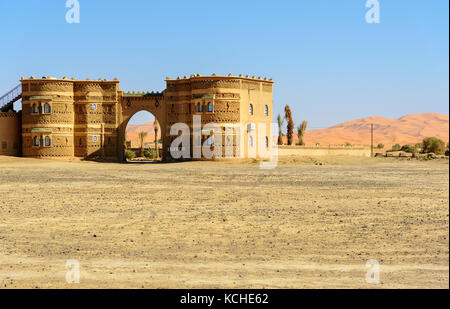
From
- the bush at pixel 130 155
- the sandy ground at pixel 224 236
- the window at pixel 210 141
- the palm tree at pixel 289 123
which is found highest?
the palm tree at pixel 289 123

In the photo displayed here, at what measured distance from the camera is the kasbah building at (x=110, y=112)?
43.6m

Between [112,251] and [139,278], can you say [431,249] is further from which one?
[112,251]

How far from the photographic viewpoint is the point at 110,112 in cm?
4584

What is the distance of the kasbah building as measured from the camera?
1715 inches

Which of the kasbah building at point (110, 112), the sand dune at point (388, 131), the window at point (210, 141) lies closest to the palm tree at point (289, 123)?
the kasbah building at point (110, 112)

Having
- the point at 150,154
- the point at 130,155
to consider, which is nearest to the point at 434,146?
the point at 150,154

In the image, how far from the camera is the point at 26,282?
786 centimetres

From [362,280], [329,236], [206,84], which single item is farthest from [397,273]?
[206,84]

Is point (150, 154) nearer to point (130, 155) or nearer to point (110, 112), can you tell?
point (130, 155)

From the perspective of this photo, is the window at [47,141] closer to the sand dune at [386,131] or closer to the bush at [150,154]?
the bush at [150,154]

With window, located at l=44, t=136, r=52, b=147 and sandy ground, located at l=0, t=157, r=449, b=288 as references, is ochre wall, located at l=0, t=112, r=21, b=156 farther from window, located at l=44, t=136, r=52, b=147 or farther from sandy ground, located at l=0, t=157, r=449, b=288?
sandy ground, located at l=0, t=157, r=449, b=288

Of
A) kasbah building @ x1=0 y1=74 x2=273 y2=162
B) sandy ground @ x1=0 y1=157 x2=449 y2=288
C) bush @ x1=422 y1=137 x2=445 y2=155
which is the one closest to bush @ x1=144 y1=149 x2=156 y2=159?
kasbah building @ x1=0 y1=74 x2=273 y2=162

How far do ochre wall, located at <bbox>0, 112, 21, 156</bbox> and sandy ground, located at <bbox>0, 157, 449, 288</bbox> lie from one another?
1069 inches

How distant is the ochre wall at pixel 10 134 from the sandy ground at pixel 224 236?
2714 centimetres
